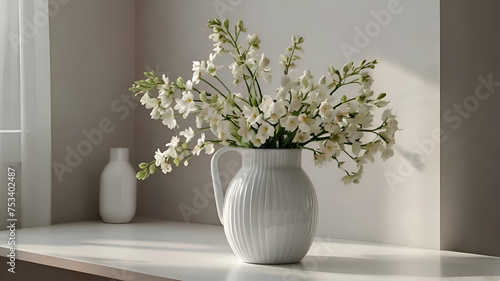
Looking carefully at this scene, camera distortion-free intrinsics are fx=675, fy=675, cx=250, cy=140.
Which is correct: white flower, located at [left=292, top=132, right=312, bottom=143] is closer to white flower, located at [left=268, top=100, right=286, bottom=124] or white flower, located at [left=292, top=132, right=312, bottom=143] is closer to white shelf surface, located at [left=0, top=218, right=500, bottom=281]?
white flower, located at [left=268, top=100, right=286, bottom=124]

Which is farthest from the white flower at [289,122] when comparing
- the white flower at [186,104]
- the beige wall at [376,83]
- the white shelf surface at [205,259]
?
the beige wall at [376,83]

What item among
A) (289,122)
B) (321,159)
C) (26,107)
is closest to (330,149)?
(321,159)

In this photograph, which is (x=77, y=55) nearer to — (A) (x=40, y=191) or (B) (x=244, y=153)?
(A) (x=40, y=191)

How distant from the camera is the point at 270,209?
5.09 ft

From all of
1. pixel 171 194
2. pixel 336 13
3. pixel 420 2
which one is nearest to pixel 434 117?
pixel 420 2

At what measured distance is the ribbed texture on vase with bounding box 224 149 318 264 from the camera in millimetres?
1557

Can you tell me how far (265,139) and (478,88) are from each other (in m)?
0.71

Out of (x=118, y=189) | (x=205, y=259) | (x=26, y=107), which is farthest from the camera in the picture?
(x=118, y=189)

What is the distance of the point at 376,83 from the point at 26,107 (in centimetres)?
110

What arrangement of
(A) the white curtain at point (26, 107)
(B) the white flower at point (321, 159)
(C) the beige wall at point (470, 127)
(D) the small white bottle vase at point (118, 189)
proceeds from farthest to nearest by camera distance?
(D) the small white bottle vase at point (118, 189), (A) the white curtain at point (26, 107), (C) the beige wall at point (470, 127), (B) the white flower at point (321, 159)

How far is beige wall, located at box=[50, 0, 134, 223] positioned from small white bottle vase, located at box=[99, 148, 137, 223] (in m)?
0.13

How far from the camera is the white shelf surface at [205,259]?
1.52 metres

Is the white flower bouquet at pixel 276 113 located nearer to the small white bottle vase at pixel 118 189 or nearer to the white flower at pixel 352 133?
the white flower at pixel 352 133

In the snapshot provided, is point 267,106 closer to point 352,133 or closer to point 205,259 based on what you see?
point 352,133
